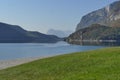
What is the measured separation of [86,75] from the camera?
2644 cm

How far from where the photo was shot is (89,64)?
32.8m

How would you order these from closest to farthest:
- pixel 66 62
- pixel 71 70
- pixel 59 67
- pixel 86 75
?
pixel 86 75, pixel 71 70, pixel 59 67, pixel 66 62

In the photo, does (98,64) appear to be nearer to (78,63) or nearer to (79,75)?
(78,63)

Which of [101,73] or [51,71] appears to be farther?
[51,71]

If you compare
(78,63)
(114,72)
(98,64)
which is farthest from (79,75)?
(78,63)

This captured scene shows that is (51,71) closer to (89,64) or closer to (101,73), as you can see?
(89,64)

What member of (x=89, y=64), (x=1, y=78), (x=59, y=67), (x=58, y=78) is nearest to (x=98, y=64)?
(x=89, y=64)

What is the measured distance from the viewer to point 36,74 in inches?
1241

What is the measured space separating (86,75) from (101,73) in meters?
1.36

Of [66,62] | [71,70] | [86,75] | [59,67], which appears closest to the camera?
[86,75]

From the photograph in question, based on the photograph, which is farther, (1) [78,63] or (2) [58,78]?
(1) [78,63]

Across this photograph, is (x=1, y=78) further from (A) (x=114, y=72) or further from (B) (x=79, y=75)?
(A) (x=114, y=72)

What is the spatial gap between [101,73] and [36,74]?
7532mm

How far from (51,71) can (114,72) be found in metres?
7.71
